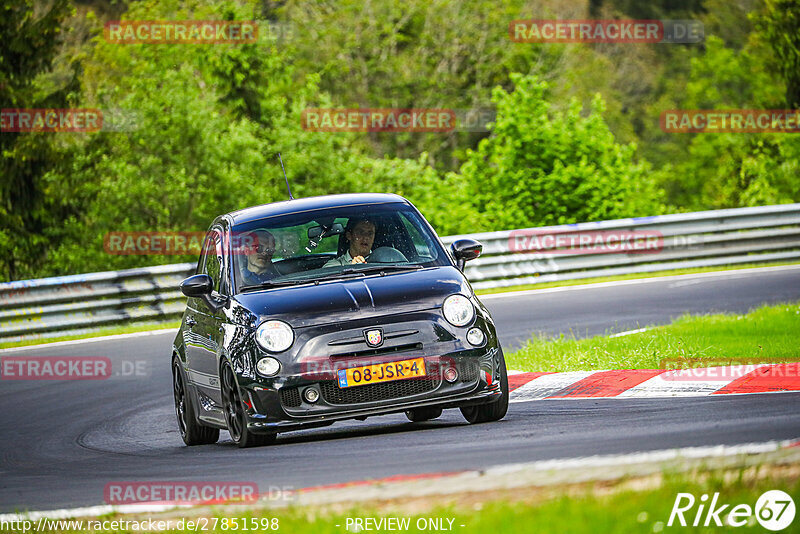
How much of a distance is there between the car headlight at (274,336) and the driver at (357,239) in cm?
113

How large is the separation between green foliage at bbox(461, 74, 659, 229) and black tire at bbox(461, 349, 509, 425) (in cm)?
1917

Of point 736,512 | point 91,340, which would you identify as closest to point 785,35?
point 91,340

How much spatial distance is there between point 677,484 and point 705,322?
8.53 meters

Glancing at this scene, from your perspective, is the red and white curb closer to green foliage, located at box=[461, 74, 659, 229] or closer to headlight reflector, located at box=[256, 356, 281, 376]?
headlight reflector, located at box=[256, 356, 281, 376]

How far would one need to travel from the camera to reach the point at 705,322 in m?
13.4

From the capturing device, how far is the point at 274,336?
816 centimetres

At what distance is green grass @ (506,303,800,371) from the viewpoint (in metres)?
10.8

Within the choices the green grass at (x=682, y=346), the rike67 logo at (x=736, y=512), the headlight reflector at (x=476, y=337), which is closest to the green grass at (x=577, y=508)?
the rike67 logo at (x=736, y=512)

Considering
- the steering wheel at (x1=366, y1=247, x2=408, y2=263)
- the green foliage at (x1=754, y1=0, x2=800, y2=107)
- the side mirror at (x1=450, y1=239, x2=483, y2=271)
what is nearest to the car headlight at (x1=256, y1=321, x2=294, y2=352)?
the steering wheel at (x1=366, y1=247, x2=408, y2=263)

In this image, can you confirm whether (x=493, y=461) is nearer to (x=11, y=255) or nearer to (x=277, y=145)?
(x=11, y=255)

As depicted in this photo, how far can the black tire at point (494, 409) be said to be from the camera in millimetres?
8578

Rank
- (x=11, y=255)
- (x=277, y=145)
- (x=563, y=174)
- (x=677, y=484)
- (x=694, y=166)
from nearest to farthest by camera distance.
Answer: (x=677, y=484)
(x=563, y=174)
(x=11, y=255)
(x=277, y=145)
(x=694, y=166)

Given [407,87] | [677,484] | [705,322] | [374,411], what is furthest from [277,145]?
[677,484]

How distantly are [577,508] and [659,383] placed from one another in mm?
5019
